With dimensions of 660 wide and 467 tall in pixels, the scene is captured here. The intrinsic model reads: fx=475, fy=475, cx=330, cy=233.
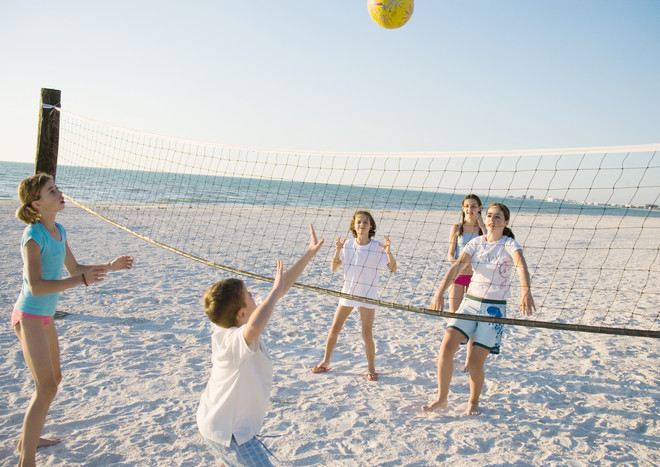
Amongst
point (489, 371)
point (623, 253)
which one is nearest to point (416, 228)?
point (623, 253)

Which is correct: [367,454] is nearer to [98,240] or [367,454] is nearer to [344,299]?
[344,299]

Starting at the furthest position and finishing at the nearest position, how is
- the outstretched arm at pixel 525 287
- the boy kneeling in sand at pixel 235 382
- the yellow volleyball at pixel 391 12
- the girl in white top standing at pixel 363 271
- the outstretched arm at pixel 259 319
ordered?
the yellow volleyball at pixel 391 12 < the girl in white top standing at pixel 363 271 < the outstretched arm at pixel 525 287 < the boy kneeling in sand at pixel 235 382 < the outstretched arm at pixel 259 319

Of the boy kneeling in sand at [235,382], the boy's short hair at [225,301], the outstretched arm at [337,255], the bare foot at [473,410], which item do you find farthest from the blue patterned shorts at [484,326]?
the boy's short hair at [225,301]

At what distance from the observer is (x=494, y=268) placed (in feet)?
10.4

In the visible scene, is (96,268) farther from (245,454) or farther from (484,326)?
(484,326)

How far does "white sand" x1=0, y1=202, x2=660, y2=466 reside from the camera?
2770 millimetres

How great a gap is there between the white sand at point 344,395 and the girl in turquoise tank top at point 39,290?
1.31 ft

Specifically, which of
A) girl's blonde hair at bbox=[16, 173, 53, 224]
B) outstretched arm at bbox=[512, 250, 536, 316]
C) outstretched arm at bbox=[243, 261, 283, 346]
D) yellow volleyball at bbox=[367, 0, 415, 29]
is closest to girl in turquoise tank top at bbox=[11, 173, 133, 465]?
girl's blonde hair at bbox=[16, 173, 53, 224]

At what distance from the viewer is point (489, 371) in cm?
404

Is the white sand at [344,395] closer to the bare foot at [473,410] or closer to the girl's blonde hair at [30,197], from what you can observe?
the bare foot at [473,410]

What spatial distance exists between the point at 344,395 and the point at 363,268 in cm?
96

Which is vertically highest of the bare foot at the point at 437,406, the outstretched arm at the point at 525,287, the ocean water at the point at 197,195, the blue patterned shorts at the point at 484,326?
the outstretched arm at the point at 525,287

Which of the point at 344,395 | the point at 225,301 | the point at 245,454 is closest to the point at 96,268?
the point at 225,301

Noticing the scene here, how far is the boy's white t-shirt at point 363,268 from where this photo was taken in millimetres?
3693
